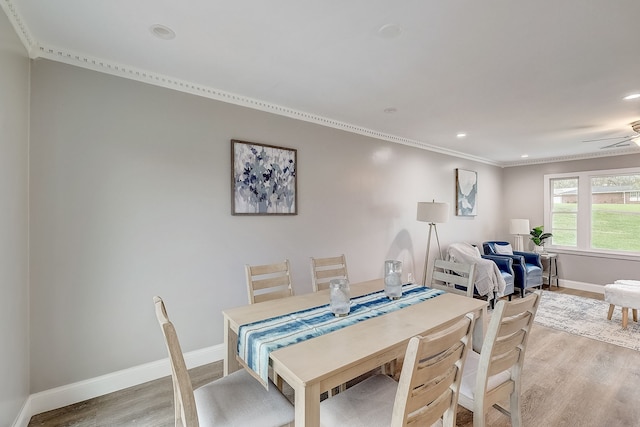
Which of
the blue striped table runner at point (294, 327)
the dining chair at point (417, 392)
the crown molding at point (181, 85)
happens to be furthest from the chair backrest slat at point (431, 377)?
the crown molding at point (181, 85)

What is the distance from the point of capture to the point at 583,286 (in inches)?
212

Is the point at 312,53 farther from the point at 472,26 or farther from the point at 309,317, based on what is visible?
the point at 309,317

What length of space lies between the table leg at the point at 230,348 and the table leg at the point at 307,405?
749mm

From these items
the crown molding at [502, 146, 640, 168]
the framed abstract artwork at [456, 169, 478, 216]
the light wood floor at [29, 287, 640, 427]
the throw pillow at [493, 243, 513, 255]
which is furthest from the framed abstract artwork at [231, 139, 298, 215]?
the crown molding at [502, 146, 640, 168]

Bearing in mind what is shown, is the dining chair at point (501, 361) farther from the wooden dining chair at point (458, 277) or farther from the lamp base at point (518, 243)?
the lamp base at point (518, 243)

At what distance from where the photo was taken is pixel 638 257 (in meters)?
4.79

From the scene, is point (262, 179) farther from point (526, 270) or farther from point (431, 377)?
point (526, 270)

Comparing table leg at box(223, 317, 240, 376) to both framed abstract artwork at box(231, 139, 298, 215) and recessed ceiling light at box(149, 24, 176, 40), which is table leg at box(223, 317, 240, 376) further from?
recessed ceiling light at box(149, 24, 176, 40)

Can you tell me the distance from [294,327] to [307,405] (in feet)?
1.61

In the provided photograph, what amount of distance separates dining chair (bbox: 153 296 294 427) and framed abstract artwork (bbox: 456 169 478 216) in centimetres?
478

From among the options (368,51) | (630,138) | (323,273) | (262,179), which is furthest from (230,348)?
(630,138)

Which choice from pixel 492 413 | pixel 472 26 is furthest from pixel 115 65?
pixel 492 413

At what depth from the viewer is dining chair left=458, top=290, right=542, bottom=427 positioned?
140cm

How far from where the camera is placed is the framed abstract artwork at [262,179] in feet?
9.18
